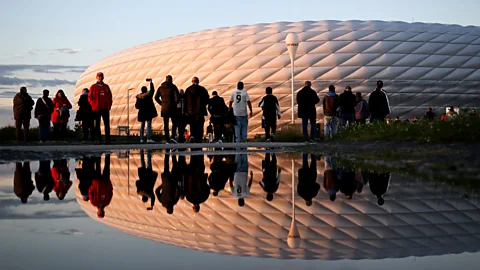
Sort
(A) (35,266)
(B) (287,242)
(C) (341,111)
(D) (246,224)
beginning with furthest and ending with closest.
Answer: (C) (341,111)
(D) (246,224)
(B) (287,242)
(A) (35,266)

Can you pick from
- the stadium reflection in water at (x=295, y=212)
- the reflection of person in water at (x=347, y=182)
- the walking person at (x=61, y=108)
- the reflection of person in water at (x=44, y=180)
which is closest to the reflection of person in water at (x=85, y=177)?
the stadium reflection in water at (x=295, y=212)

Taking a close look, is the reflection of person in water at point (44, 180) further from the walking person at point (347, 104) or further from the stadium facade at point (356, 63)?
the stadium facade at point (356, 63)

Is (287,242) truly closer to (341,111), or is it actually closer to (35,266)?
(35,266)

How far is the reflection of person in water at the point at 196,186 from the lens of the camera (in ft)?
18.6

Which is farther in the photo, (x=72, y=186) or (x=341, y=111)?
(x=341, y=111)

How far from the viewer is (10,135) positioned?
26.0 m

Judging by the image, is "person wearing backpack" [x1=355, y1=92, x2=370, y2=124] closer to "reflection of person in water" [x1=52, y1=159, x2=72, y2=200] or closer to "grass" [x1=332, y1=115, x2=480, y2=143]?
"grass" [x1=332, y1=115, x2=480, y2=143]

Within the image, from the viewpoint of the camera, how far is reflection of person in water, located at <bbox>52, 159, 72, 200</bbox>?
6514 millimetres

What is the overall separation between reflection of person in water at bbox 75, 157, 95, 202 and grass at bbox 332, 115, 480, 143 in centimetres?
516

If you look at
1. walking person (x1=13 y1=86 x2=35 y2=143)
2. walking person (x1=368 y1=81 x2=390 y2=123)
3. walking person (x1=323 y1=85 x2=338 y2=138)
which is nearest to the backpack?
walking person (x1=323 y1=85 x2=338 y2=138)

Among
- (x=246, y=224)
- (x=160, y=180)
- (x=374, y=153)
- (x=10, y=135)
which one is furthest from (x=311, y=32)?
(x=246, y=224)

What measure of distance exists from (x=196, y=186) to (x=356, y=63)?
45.1 m

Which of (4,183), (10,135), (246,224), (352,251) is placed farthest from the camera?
(10,135)

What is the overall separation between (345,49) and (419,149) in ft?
133
